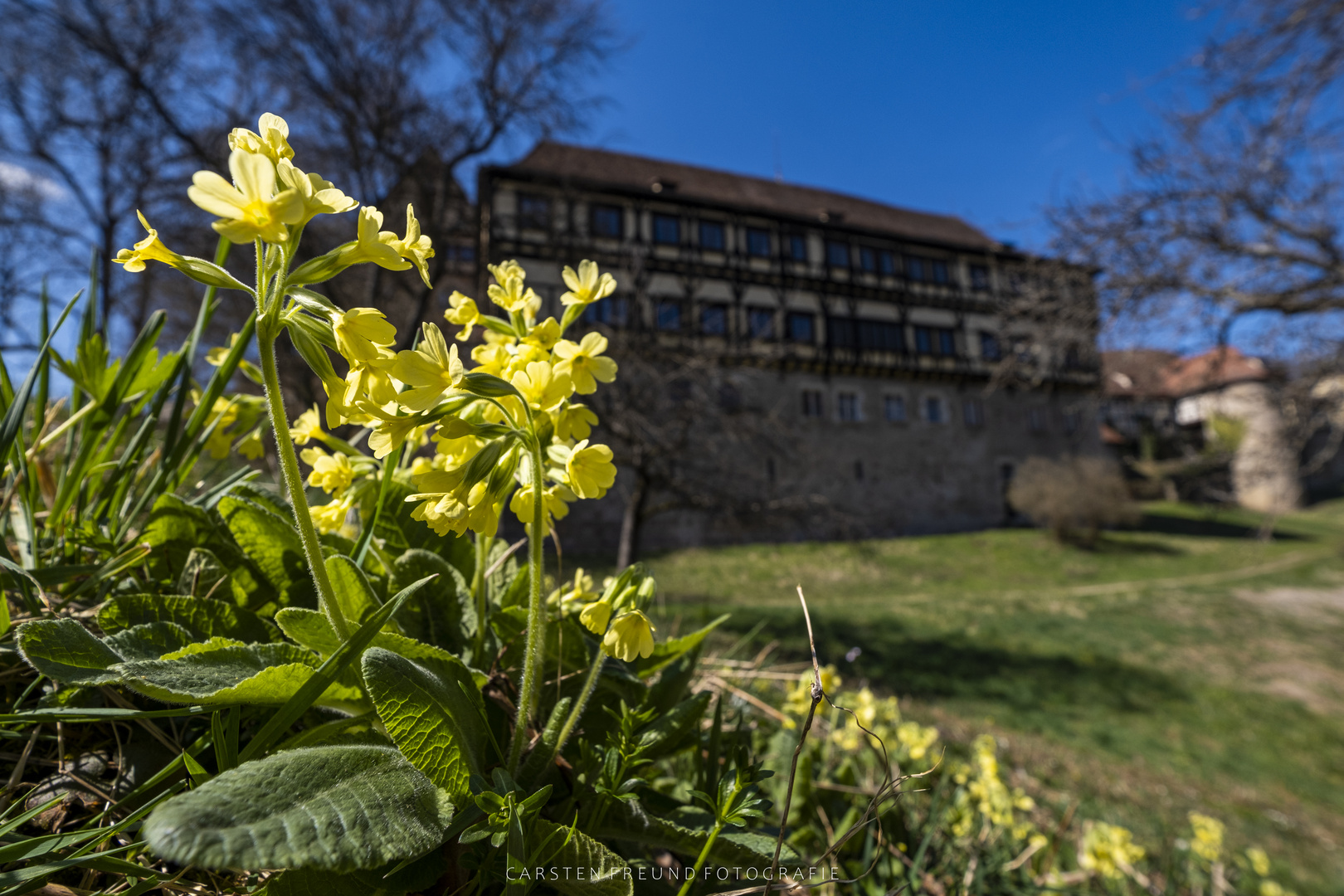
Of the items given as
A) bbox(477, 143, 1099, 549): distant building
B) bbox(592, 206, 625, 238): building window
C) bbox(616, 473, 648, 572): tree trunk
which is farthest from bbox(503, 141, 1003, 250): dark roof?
bbox(616, 473, 648, 572): tree trunk

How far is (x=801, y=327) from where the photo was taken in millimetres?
19781

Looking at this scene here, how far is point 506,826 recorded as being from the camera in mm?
512

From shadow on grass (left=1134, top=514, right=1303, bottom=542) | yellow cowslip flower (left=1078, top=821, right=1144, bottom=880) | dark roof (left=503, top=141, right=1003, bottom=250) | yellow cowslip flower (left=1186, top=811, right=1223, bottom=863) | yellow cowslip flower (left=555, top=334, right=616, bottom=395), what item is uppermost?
dark roof (left=503, top=141, right=1003, bottom=250)

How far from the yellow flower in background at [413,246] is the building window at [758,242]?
63.4ft

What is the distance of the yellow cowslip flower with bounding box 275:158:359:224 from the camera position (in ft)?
1.55

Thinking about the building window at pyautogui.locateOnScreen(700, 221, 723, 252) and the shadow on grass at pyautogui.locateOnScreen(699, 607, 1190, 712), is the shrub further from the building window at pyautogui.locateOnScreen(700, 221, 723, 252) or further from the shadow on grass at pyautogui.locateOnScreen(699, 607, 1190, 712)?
the building window at pyautogui.locateOnScreen(700, 221, 723, 252)

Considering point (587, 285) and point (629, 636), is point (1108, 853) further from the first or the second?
point (587, 285)

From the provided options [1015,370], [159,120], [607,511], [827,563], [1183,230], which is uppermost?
[159,120]

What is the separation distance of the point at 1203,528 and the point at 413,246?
27439mm

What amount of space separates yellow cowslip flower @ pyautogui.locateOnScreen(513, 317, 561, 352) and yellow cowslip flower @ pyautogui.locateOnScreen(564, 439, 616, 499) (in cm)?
13

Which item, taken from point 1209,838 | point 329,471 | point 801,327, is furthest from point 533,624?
point 801,327

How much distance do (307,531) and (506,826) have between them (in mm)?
282

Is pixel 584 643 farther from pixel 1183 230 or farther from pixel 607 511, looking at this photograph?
pixel 607 511

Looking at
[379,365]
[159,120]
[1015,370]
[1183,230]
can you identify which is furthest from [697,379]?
[379,365]
